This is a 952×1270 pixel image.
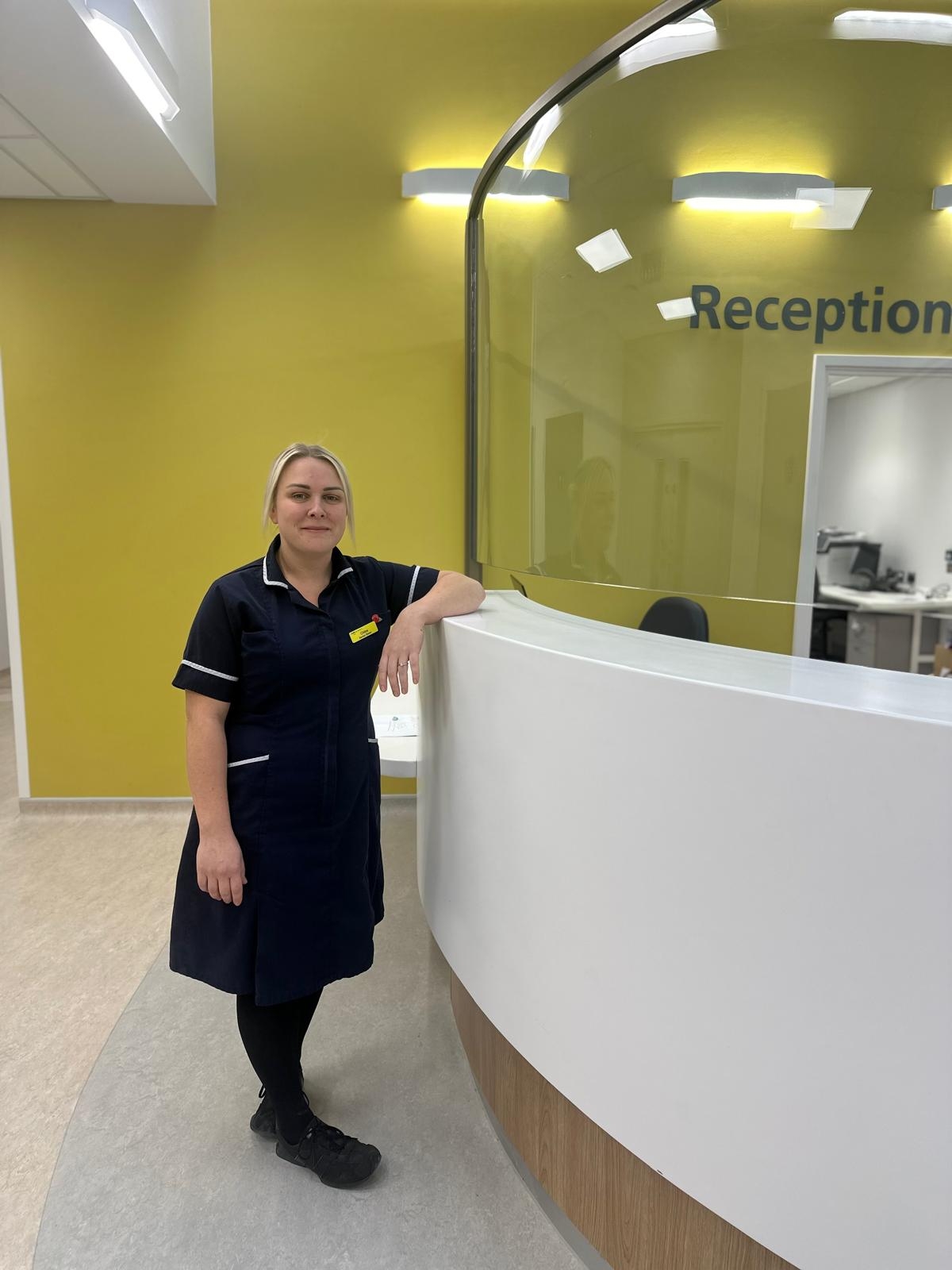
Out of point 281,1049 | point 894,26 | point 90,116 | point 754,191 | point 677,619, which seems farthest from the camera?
point 90,116

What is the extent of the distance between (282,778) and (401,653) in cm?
34

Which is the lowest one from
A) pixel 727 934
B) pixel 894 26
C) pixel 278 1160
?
pixel 278 1160

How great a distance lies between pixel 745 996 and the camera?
1.10 m

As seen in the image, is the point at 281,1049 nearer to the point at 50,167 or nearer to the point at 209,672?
the point at 209,672

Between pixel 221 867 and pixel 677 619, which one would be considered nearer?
pixel 221 867

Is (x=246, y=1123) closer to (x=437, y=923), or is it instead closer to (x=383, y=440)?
(x=437, y=923)

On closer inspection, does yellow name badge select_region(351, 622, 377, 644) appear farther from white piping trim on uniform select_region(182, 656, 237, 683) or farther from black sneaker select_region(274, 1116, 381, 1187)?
black sneaker select_region(274, 1116, 381, 1187)

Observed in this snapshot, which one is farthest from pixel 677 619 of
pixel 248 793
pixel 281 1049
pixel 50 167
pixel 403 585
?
pixel 50 167

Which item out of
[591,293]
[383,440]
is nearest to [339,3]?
[383,440]

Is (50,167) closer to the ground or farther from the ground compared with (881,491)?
farther from the ground

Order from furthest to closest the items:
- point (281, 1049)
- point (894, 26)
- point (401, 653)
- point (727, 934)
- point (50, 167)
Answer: point (50, 167) < point (281, 1049) < point (401, 653) < point (894, 26) < point (727, 934)

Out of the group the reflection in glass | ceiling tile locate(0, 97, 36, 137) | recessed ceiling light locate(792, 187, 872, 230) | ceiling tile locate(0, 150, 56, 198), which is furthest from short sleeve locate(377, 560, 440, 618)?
ceiling tile locate(0, 150, 56, 198)

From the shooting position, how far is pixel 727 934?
110cm

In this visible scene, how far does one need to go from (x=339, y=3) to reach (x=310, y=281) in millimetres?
1115
